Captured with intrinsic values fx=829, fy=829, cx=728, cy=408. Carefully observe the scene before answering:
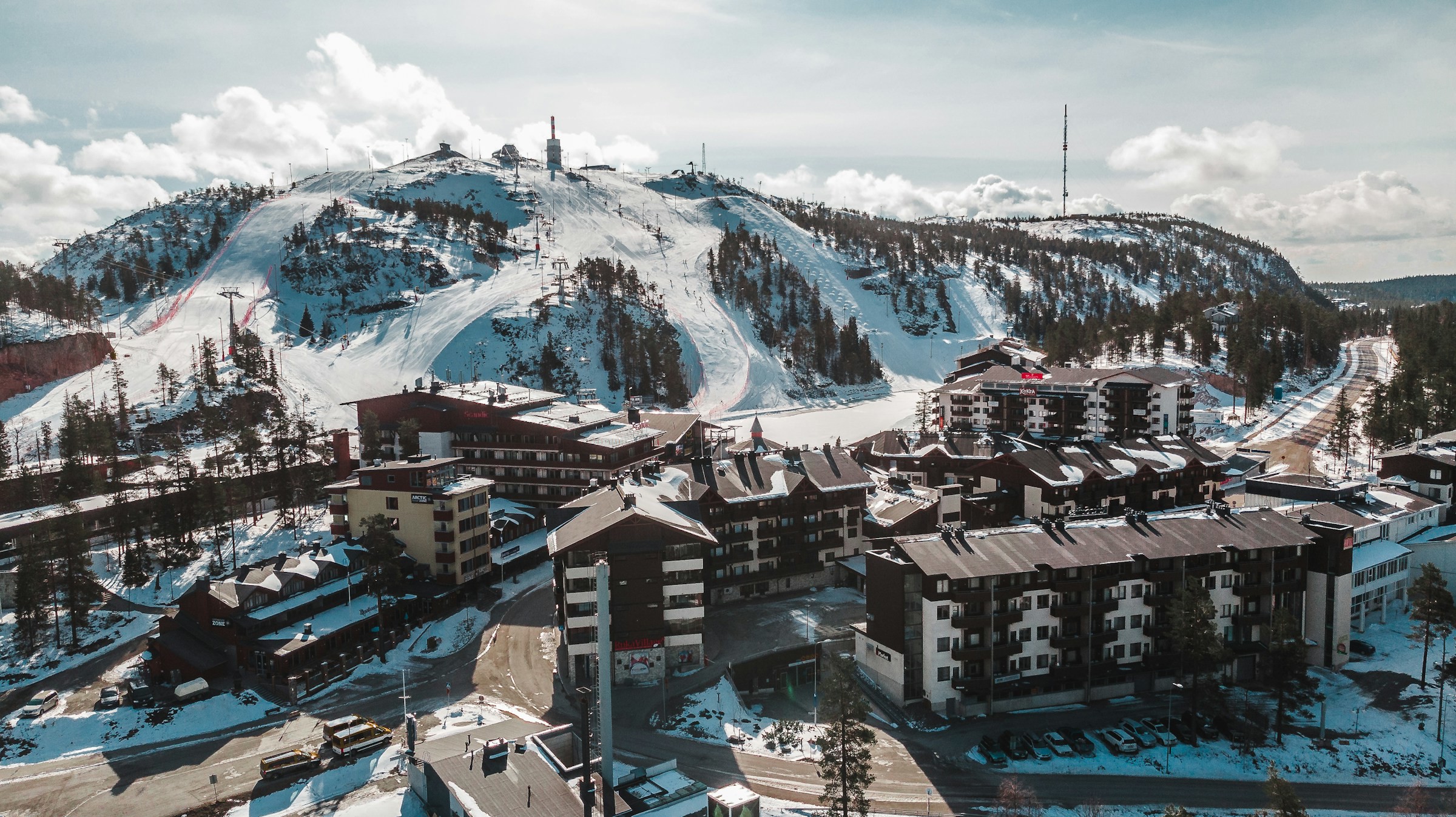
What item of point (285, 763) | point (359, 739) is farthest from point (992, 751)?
point (285, 763)

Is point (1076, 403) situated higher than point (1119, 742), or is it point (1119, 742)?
point (1076, 403)

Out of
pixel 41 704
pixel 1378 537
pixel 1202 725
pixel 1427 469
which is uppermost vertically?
pixel 1427 469

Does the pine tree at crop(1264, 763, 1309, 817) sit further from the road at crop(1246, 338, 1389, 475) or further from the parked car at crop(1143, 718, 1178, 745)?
the road at crop(1246, 338, 1389, 475)

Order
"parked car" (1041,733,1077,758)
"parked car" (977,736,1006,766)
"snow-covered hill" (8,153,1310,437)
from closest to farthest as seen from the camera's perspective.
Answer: "parked car" (977,736,1006,766) → "parked car" (1041,733,1077,758) → "snow-covered hill" (8,153,1310,437)

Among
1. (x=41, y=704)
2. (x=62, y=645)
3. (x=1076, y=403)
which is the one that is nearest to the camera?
(x=41, y=704)

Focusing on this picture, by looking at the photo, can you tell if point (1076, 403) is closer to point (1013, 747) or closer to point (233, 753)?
point (1013, 747)

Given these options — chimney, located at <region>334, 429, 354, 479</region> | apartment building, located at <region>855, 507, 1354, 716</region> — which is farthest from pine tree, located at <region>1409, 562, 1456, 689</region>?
chimney, located at <region>334, 429, 354, 479</region>

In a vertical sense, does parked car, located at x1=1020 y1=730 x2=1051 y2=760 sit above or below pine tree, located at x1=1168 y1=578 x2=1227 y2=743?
below

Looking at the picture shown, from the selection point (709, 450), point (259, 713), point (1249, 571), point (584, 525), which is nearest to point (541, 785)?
point (584, 525)

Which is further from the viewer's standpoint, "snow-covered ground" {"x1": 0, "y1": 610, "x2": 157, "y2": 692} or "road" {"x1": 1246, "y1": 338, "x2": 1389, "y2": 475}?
"road" {"x1": 1246, "y1": 338, "x2": 1389, "y2": 475}
